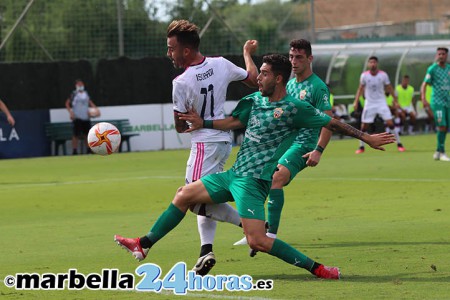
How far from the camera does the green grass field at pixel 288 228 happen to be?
9188 millimetres

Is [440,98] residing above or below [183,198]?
below

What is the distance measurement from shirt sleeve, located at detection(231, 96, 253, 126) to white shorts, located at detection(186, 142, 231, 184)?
57 cm

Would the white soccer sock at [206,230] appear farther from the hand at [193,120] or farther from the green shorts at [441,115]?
the green shorts at [441,115]

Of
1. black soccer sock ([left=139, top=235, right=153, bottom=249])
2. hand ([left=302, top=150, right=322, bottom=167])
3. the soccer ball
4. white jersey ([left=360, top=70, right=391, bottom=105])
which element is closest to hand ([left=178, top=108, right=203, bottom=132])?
black soccer sock ([left=139, top=235, right=153, bottom=249])

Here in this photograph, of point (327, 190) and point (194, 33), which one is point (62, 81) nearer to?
point (327, 190)

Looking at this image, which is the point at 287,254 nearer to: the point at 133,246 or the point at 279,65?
the point at 133,246

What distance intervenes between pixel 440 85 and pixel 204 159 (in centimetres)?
1405

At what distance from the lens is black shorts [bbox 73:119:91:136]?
32.5 m

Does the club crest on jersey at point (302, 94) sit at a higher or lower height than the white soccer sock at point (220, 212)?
higher

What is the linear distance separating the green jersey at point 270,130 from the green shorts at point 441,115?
14.1 m

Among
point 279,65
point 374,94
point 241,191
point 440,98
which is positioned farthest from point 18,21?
point 241,191

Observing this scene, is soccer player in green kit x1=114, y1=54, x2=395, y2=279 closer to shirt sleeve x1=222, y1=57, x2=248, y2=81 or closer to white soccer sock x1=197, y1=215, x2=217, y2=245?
white soccer sock x1=197, y1=215, x2=217, y2=245

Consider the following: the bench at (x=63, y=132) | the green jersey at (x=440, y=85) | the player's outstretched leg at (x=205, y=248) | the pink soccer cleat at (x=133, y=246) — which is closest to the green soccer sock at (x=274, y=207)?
the player's outstretched leg at (x=205, y=248)

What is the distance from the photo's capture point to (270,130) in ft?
31.6
